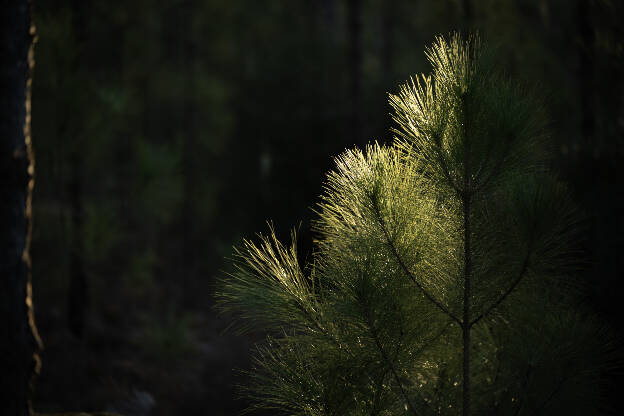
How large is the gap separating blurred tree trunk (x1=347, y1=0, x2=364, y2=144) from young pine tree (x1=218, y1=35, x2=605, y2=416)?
17.1ft

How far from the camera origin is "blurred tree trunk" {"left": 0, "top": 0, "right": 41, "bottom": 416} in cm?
237

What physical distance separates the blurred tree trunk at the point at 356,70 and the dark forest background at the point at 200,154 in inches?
1.2

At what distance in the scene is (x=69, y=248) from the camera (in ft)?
19.6

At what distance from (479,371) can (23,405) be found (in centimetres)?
232

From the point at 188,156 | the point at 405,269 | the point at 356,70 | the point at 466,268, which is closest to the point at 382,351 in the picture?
the point at 405,269

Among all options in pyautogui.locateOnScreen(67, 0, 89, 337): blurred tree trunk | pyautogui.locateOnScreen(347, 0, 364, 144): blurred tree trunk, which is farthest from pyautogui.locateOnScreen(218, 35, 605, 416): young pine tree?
pyautogui.locateOnScreen(347, 0, 364, 144): blurred tree trunk

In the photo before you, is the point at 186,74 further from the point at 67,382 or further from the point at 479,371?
the point at 479,371

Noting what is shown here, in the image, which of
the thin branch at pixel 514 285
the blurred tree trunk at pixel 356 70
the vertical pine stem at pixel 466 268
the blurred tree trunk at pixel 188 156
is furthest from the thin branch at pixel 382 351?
the blurred tree trunk at pixel 188 156

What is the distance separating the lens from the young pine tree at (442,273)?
219 centimetres

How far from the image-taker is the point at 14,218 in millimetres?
2393

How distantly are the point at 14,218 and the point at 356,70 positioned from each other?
6617mm

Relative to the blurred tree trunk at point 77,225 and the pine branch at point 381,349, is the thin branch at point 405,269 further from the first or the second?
the blurred tree trunk at point 77,225

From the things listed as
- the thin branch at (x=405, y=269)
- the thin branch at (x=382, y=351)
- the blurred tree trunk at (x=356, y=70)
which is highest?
the blurred tree trunk at (x=356, y=70)

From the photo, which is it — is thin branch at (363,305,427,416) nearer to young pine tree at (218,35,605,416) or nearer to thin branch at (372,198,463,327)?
young pine tree at (218,35,605,416)
